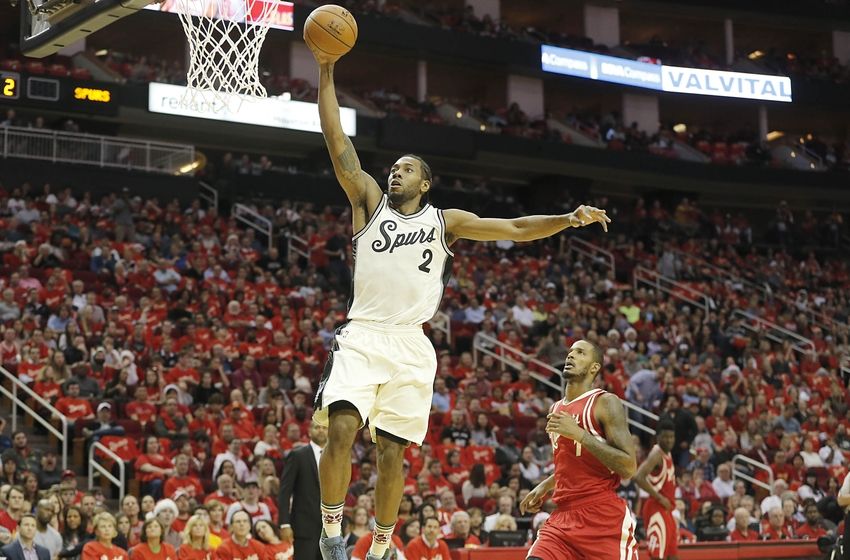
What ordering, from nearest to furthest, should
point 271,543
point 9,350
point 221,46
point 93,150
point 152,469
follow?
point 221,46 < point 271,543 < point 152,469 < point 9,350 < point 93,150

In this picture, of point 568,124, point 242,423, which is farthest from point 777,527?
point 568,124

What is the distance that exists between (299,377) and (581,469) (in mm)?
8798

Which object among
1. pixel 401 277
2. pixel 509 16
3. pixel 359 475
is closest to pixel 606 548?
pixel 401 277

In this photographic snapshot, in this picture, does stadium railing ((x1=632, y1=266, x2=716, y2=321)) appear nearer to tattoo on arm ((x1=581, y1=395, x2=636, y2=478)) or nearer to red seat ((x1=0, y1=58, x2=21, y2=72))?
red seat ((x1=0, y1=58, x2=21, y2=72))

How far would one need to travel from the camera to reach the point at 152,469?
42.2 ft

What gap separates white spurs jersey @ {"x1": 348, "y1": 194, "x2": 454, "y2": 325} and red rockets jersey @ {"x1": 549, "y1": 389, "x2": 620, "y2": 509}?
1663 millimetres

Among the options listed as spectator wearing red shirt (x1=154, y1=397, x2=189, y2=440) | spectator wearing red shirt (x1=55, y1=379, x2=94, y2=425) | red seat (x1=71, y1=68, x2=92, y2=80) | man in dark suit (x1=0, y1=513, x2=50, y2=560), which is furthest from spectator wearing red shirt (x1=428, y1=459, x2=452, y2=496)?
red seat (x1=71, y1=68, x2=92, y2=80)

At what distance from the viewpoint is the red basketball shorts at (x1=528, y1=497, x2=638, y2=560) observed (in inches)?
278

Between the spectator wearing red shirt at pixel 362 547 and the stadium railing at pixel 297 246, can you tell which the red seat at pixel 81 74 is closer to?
the stadium railing at pixel 297 246

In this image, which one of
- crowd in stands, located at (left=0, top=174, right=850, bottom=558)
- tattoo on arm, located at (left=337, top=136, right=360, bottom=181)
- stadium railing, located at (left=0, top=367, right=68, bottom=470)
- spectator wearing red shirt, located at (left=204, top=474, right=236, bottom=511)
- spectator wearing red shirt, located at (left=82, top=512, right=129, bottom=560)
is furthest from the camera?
stadium railing, located at (left=0, top=367, right=68, bottom=470)

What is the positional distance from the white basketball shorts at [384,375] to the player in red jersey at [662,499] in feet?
17.3

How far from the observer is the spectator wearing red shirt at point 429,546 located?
420 inches

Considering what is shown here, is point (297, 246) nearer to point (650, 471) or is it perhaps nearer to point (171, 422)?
point (171, 422)

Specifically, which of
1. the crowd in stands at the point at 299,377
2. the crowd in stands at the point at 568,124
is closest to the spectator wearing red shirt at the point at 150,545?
the crowd in stands at the point at 299,377
